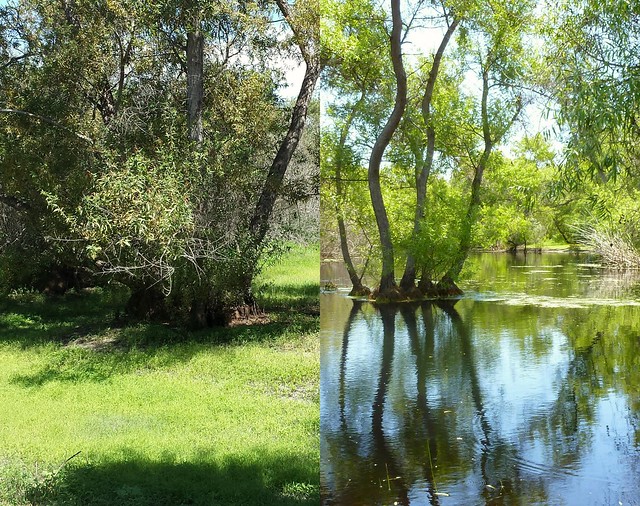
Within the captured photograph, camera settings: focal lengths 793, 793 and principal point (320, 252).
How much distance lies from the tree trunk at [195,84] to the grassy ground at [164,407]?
3.87 feet

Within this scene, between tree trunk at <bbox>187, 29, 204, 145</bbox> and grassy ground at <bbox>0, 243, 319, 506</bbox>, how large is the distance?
46.4 inches

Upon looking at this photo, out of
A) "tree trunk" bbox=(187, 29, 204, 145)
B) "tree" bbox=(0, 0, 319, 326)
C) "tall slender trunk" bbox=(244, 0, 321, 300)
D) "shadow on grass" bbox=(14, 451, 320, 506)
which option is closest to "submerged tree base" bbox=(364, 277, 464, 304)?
"shadow on grass" bbox=(14, 451, 320, 506)

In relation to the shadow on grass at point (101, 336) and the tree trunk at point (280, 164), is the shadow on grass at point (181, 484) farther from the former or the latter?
the tree trunk at point (280, 164)

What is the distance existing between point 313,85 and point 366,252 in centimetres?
307

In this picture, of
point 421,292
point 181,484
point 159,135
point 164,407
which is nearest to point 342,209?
point 421,292

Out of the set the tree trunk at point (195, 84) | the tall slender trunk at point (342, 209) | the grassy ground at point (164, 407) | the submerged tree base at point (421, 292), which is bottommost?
the grassy ground at point (164, 407)

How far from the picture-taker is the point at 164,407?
4883 millimetres

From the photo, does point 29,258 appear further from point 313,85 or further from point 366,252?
point 366,252

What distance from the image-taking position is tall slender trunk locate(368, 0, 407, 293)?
9.45 ft

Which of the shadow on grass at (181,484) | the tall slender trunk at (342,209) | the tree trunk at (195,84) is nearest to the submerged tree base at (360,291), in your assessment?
the tall slender trunk at (342,209)

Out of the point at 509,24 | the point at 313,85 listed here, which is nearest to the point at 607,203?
the point at 509,24

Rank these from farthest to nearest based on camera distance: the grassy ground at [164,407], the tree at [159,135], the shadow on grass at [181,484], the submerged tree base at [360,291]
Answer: the tree at [159,135], the grassy ground at [164,407], the shadow on grass at [181,484], the submerged tree base at [360,291]

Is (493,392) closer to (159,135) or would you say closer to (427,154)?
(427,154)

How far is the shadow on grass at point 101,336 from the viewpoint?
5922 millimetres
